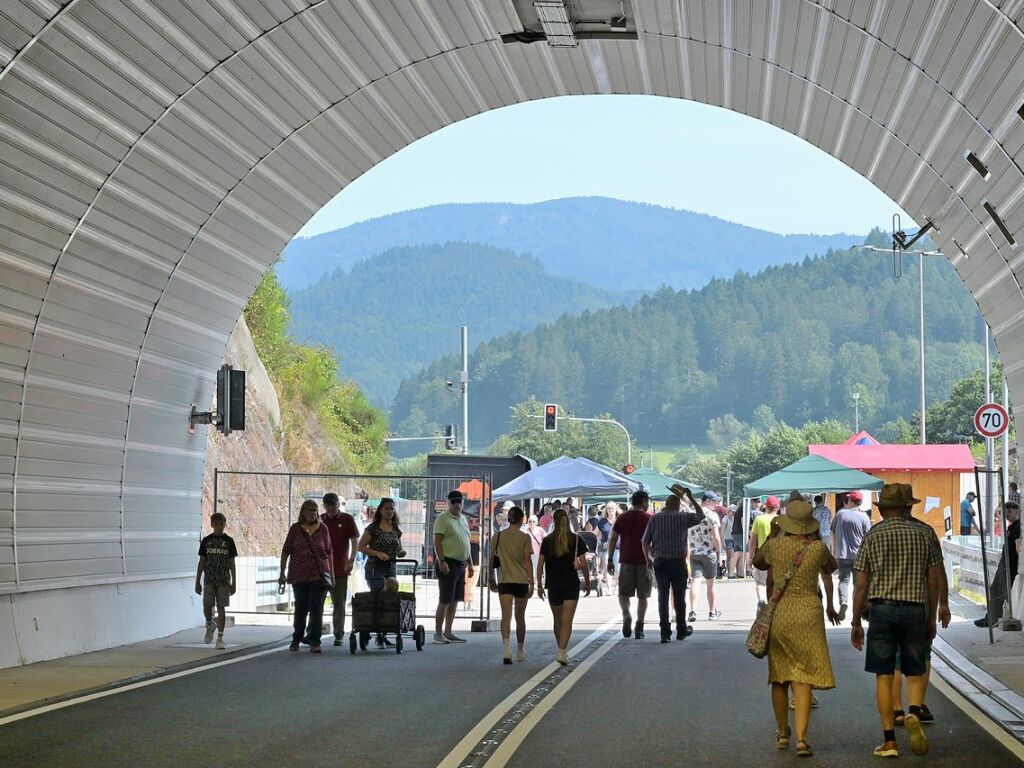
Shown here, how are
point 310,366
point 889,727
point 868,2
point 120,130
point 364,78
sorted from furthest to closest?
point 310,366 < point 364,78 < point 120,130 < point 868,2 < point 889,727

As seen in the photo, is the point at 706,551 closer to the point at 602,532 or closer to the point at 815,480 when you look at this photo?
the point at 815,480

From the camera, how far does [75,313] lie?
15.9 metres

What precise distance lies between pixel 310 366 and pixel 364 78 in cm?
3563

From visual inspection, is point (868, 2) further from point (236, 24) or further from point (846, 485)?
point (846, 485)

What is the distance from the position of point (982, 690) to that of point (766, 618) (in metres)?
4.03

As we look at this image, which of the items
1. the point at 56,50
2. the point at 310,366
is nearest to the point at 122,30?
the point at 56,50

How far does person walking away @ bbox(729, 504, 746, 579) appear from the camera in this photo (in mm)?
35656

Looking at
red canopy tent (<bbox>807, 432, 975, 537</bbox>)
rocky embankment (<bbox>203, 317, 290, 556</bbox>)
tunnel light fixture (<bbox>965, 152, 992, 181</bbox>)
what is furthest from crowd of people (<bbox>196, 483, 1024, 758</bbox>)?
red canopy tent (<bbox>807, 432, 975, 537</bbox>)

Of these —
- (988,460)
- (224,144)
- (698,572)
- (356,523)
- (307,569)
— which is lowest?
(698,572)

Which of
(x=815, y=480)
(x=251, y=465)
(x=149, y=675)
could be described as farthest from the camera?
(x=251, y=465)

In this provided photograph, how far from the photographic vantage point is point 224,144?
1673 centimetres

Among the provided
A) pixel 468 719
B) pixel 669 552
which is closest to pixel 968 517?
pixel 669 552

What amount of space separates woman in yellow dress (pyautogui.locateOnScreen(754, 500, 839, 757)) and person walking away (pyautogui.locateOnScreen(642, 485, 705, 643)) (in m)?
8.02

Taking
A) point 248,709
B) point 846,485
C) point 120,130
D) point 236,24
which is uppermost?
point 236,24
